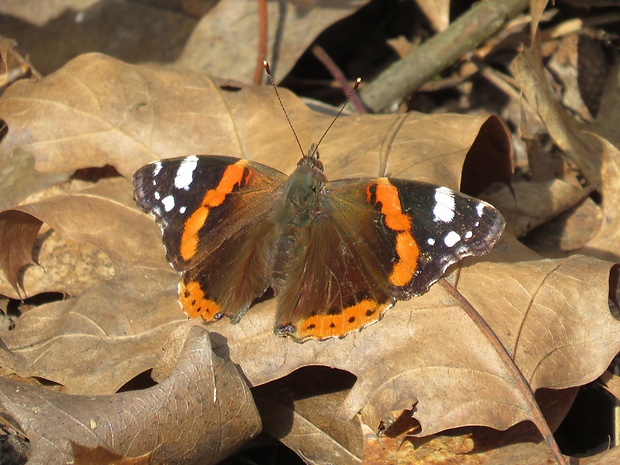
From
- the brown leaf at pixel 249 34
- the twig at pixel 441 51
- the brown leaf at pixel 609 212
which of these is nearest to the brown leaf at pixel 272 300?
the brown leaf at pixel 609 212

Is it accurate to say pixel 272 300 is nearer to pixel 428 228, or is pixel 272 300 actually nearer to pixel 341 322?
pixel 341 322

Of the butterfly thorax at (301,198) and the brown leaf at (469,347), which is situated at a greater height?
the butterfly thorax at (301,198)

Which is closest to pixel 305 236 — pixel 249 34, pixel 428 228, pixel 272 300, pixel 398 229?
pixel 272 300

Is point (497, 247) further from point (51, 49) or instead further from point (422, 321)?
point (51, 49)

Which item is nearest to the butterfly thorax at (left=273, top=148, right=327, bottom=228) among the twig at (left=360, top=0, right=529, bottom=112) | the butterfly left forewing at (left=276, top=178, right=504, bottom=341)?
the butterfly left forewing at (left=276, top=178, right=504, bottom=341)

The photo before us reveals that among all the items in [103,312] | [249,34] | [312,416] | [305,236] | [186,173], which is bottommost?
[312,416]

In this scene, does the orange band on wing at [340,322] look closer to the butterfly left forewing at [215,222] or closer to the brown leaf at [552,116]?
the butterfly left forewing at [215,222]

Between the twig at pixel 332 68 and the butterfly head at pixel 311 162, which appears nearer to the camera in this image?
the butterfly head at pixel 311 162
